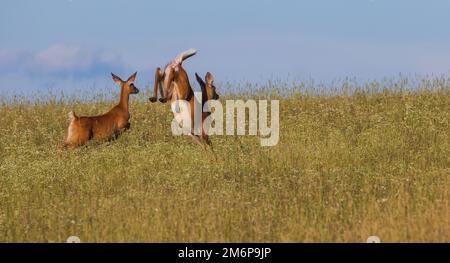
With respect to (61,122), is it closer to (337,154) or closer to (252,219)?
(337,154)

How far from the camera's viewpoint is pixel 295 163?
13.8m

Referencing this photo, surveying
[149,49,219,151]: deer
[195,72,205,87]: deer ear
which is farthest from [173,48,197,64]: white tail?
[195,72,205,87]: deer ear

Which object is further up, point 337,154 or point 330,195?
point 337,154

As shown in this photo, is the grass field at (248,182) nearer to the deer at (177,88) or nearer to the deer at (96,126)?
the deer at (96,126)

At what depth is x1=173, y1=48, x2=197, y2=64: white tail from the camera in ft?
46.0

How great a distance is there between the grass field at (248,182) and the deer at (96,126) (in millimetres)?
312

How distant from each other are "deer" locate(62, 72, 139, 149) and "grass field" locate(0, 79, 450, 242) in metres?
0.31

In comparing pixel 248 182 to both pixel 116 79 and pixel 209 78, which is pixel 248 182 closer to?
pixel 209 78

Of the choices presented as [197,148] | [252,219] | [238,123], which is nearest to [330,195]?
[252,219]

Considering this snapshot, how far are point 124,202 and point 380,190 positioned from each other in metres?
3.83

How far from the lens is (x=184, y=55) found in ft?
46.3

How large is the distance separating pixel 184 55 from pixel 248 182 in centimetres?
294

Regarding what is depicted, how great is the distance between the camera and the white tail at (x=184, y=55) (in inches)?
552

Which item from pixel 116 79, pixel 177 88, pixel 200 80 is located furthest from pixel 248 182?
pixel 116 79
